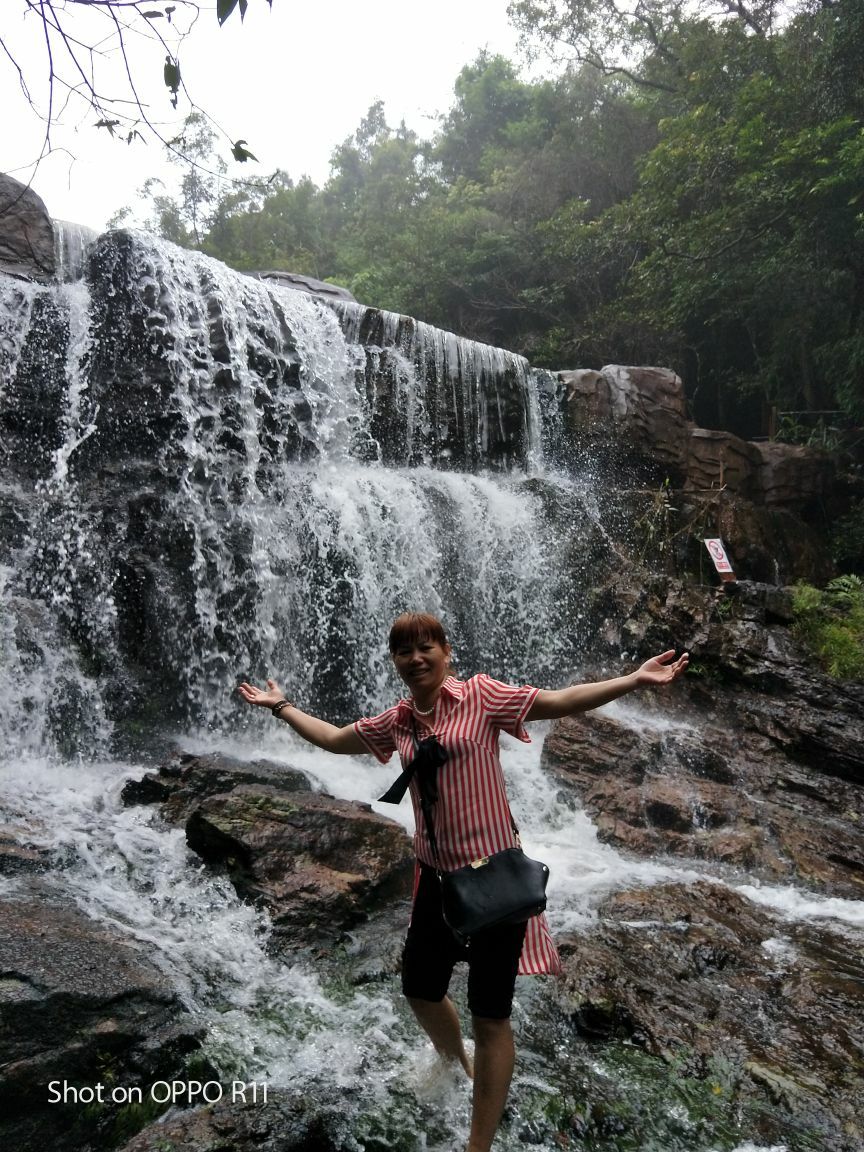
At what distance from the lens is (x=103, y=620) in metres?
7.14

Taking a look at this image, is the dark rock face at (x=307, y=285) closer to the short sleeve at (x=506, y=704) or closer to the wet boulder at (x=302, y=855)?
the wet boulder at (x=302, y=855)

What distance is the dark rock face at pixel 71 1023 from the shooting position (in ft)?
8.21

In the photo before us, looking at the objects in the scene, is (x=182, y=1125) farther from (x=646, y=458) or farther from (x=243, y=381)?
(x=646, y=458)

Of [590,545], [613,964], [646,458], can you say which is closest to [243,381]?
[590,545]

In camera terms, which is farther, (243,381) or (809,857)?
(243,381)

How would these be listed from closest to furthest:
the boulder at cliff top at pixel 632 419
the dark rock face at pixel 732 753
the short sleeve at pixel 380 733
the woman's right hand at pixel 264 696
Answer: the short sleeve at pixel 380 733, the woman's right hand at pixel 264 696, the dark rock face at pixel 732 753, the boulder at cliff top at pixel 632 419

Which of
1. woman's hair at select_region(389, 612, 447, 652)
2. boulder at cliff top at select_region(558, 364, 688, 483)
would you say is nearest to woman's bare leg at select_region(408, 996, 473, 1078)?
woman's hair at select_region(389, 612, 447, 652)

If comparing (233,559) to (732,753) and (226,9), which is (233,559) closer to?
(732,753)

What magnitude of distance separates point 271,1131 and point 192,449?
6.95 meters

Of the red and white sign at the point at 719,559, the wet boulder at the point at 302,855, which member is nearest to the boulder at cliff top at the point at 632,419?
the red and white sign at the point at 719,559

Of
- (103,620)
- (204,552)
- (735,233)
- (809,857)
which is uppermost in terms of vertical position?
(735,233)

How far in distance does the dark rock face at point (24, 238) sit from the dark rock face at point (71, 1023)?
8014 millimetres

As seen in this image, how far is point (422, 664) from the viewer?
7.54 feet

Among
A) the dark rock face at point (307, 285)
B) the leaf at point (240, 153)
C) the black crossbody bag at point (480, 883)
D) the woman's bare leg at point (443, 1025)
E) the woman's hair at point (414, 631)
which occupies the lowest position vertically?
the woman's bare leg at point (443, 1025)
